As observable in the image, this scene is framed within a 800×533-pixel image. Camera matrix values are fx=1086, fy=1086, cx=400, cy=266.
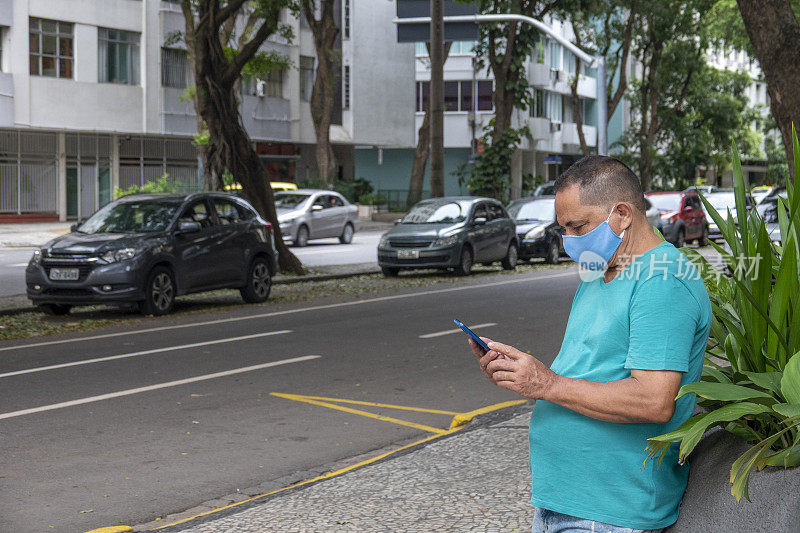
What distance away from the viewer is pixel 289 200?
33219 millimetres

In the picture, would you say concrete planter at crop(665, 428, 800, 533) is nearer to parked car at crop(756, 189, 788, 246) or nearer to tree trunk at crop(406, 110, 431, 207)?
parked car at crop(756, 189, 788, 246)

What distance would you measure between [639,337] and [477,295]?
15847mm

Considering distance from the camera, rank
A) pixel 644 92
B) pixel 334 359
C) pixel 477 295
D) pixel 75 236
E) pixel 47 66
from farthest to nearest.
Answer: pixel 644 92 < pixel 47 66 < pixel 477 295 < pixel 75 236 < pixel 334 359

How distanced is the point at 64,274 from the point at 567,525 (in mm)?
13401

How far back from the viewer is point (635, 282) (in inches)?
106

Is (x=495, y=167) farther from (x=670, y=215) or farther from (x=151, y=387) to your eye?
(x=151, y=387)

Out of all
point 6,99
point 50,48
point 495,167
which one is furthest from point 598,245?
point 50,48

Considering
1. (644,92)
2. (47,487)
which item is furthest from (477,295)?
(644,92)

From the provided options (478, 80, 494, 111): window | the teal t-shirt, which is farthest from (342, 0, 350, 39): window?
the teal t-shirt

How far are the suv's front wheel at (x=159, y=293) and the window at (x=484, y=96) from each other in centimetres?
4845

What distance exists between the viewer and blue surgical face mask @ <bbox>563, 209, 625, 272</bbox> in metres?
2.77

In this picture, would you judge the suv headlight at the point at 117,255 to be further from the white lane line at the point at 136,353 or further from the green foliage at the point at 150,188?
the green foliage at the point at 150,188

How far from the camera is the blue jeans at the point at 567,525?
2.71m

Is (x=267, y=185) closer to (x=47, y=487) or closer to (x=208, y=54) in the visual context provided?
(x=208, y=54)
